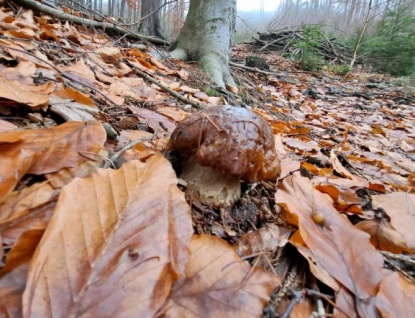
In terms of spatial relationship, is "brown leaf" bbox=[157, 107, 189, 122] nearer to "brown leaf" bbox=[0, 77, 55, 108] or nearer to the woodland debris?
"brown leaf" bbox=[0, 77, 55, 108]

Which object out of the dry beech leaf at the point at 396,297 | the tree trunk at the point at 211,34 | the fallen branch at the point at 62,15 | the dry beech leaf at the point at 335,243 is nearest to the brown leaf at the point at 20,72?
the dry beech leaf at the point at 335,243

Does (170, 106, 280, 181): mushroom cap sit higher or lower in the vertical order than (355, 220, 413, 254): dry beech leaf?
higher

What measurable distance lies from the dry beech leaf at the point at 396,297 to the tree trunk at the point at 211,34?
3.57 metres

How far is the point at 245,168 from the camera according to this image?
3.78 feet

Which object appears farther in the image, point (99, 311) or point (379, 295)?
point (379, 295)

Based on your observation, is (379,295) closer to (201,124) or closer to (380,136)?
(201,124)

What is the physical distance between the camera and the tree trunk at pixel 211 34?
13.8ft

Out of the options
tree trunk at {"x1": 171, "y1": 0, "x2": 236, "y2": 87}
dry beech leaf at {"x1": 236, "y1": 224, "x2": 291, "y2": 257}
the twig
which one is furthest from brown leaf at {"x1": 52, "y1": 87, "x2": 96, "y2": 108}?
tree trunk at {"x1": 171, "y1": 0, "x2": 236, "y2": 87}

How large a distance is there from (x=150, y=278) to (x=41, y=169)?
0.57 metres

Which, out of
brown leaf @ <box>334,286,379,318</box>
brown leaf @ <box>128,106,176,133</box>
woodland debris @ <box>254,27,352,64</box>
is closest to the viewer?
brown leaf @ <box>334,286,379,318</box>

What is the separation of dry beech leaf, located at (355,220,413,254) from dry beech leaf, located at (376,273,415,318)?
0.75 feet

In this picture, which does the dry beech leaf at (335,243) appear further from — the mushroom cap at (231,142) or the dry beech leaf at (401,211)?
the dry beech leaf at (401,211)

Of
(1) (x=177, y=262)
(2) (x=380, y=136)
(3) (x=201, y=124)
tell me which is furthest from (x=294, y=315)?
(2) (x=380, y=136)

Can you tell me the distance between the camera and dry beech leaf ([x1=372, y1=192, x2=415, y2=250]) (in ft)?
3.88
